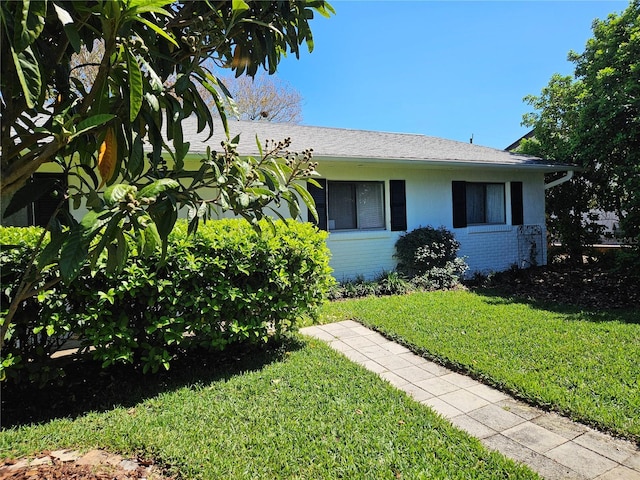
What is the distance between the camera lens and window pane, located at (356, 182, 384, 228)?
969 cm

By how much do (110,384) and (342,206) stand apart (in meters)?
6.49

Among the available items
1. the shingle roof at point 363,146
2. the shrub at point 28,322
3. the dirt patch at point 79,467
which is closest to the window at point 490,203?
the shingle roof at point 363,146

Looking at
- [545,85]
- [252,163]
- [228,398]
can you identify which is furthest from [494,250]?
[252,163]

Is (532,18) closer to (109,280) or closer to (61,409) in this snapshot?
(109,280)

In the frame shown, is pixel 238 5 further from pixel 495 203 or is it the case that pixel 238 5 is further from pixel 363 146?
pixel 495 203

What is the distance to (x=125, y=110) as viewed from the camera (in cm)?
164

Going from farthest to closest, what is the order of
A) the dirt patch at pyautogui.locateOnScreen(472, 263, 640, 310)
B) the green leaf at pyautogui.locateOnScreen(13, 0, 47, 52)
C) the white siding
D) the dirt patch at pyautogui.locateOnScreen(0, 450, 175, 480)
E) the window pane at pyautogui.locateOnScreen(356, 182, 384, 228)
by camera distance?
the window pane at pyautogui.locateOnScreen(356, 182, 384, 228) < the white siding < the dirt patch at pyautogui.locateOnScreen(472, 263, 640, 310) < the dirt patch at pyautogui.locateOnScreen(0, 450, 175, 480) < the green leaf at pyautogui.locateOnScreen(13, 0, 47, 52)

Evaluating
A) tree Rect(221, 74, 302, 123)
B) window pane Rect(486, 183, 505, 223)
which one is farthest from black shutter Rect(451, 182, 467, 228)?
tree Rect(221, 74, 302, 123)

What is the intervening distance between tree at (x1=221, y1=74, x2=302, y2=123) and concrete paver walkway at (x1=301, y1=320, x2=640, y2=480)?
18882 millimetres

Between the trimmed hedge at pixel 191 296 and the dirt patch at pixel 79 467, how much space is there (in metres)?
1.07

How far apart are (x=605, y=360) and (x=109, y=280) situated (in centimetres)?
545

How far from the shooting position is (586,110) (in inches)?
366

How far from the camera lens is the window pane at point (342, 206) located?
930 centimetres

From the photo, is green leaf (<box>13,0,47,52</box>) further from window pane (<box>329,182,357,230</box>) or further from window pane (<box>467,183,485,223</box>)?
window pane (<box>467,183,485,223</box>)
